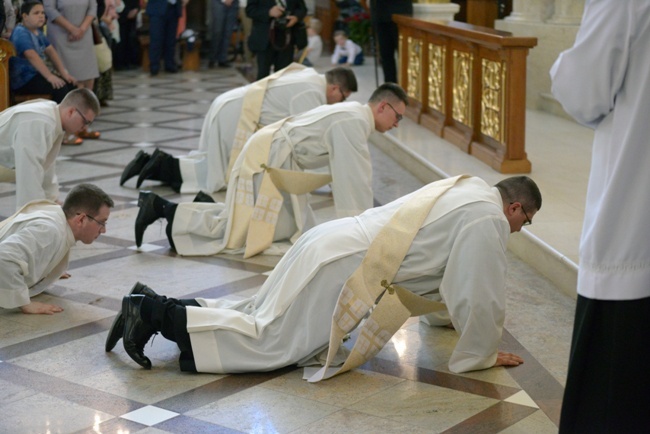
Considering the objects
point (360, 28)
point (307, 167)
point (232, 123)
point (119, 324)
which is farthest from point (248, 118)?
point (360, 28)

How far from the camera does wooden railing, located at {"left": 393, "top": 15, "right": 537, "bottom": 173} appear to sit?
7434 mm

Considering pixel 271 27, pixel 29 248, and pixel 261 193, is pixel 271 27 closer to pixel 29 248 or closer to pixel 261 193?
pixel 261 193

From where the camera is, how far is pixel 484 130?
8.20 meters

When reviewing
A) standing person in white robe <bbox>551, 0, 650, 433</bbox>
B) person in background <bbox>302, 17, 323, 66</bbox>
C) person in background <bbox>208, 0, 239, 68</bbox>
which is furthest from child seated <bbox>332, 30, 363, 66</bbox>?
standing person in white robe <bbox>551, 0, 650, 433</bbox>

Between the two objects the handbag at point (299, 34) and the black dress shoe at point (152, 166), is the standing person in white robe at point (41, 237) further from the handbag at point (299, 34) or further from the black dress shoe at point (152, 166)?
the handbag at point (299, 34)

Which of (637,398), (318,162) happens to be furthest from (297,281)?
(318,162)

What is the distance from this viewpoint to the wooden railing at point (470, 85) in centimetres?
743

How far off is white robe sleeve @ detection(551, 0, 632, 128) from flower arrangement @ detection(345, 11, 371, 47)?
13833 millimetres

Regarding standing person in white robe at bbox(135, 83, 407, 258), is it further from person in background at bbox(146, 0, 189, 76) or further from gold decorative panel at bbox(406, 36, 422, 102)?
person in background at bbox(146, 0, 189, 76)

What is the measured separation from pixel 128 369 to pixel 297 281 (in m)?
0.81

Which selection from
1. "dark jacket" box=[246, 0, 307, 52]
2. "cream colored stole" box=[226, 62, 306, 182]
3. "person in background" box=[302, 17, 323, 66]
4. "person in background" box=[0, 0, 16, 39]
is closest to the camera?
"cream colored stole" box=[226, 62, 306, 182]

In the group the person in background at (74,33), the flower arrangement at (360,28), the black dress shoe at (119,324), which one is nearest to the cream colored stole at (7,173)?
the black dress shoe at (119,324)

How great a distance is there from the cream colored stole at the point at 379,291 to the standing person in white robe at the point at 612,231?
1.28 m

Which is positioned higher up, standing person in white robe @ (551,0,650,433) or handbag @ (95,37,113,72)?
standing person in white robe @ (551,0,650,433)
